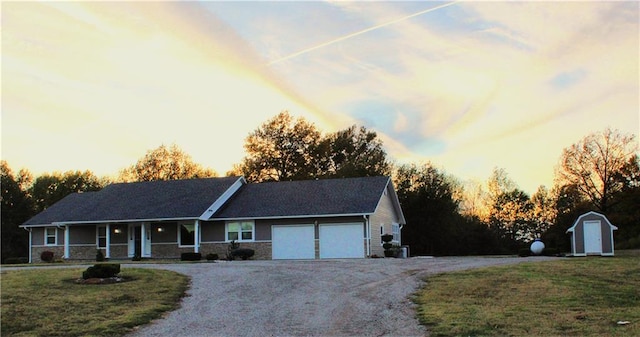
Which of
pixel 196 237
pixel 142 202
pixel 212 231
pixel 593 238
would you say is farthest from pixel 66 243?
pixel 593 238

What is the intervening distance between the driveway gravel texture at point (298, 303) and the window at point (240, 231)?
12.0 meters

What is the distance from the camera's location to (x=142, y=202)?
1465 inches

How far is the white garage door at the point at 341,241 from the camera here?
32.2 m

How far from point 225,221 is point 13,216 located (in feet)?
102

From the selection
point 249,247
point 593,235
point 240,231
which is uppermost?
point 240,231

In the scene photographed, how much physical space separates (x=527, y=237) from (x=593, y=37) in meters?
38.7

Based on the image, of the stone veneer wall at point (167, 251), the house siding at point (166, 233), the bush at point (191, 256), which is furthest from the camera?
the house siding at point (166, 233)

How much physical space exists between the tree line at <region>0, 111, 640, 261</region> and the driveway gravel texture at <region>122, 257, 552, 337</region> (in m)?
26.9

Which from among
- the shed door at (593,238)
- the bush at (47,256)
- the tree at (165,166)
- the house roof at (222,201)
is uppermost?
the tree at (165,166)

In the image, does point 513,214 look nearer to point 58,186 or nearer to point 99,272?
point 58,186

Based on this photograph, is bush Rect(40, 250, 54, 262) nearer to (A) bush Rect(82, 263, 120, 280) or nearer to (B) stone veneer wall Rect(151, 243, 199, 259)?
(B) stone veneer wall Rect(151, 243, 199, 259)

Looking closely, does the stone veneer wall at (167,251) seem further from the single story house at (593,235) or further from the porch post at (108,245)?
the single story house at (593,235)

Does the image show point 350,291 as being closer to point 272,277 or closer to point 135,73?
point 272,277

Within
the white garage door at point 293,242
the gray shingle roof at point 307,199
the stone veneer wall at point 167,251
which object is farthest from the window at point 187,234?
the white garage door at point 293,242
